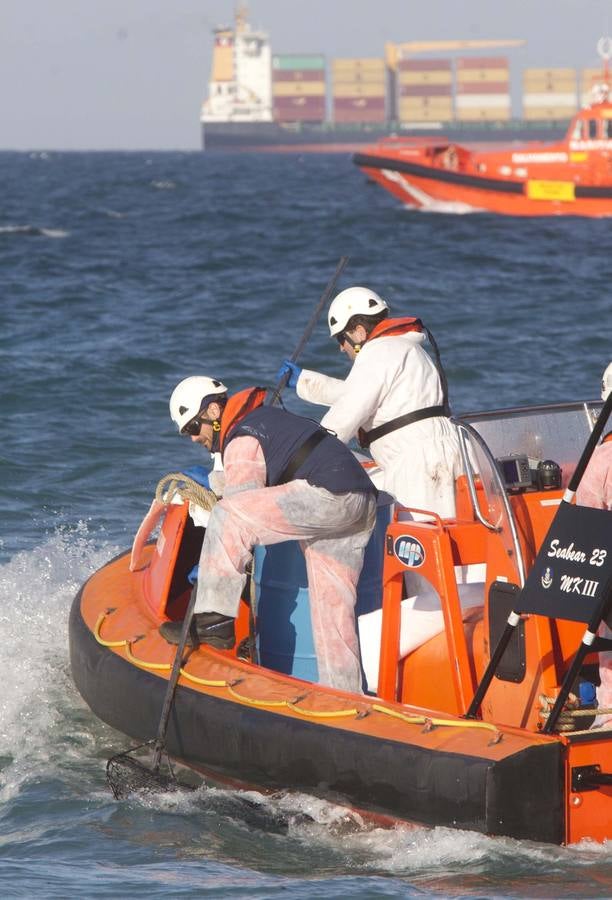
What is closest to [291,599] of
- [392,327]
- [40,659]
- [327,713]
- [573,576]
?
[327,713]

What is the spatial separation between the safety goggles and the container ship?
12493 centimetres

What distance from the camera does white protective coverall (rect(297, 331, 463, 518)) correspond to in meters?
5.93

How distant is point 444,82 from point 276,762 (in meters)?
143

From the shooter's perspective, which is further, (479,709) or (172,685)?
(172,685)

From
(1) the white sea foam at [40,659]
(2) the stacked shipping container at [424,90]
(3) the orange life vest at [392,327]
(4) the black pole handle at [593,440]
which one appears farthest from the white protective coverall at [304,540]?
(2) the stacked shipping container at [424,90]

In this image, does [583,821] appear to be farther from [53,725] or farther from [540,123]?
[540,123]

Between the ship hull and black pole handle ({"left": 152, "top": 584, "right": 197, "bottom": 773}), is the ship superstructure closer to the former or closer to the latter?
the ship hull

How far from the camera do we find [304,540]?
575cm

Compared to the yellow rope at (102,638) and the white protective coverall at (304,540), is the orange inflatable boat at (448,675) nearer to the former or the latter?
the yellow rope at (102,638)

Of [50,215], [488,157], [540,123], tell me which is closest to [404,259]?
[488,157]

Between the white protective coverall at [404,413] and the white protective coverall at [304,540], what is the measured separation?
37 centimetres

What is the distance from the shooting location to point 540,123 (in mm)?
124625

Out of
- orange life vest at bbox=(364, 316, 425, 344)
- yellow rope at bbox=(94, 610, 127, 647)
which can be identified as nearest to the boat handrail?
orange life vest at bbox=(364, 316, 425, 344)

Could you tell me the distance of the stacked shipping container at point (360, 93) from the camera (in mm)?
143750
